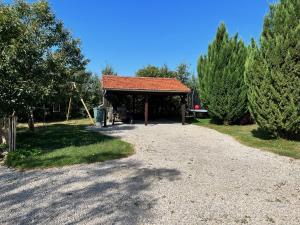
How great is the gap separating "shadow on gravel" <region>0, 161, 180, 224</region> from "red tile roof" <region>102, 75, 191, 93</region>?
36.6 feet

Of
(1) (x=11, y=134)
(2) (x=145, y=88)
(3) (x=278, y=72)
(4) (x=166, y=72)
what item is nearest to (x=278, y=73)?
(3) (x=278, y=72)

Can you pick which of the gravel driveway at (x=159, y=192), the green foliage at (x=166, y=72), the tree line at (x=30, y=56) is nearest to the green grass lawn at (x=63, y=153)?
the gravel driveway at (x=159, y=192)

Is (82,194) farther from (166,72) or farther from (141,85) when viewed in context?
(166,72)

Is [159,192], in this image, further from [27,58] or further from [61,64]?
[61,64]

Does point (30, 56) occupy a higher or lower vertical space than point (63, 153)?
higher

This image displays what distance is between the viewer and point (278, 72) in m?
11.4

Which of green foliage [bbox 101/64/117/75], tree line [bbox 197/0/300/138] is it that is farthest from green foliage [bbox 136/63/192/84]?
tree line [bbox 197/0/300/138]

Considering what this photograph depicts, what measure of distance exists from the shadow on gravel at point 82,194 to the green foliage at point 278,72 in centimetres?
632

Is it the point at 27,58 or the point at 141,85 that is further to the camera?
the point at 141,85

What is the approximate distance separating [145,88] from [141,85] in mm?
882

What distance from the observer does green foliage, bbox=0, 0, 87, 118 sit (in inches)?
370

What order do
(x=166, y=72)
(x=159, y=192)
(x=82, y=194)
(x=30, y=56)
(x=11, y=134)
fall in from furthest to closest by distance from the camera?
(x=166, y=72) → (x=30, y=56) → (x=11, y=134) → (x=159, y=192) → (x=82, y=194)

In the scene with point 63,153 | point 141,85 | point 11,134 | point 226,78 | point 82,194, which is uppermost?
point 226,78

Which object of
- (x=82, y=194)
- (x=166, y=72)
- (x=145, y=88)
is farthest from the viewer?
(x=166, y=72)
